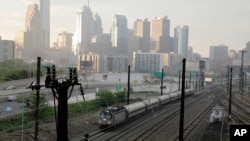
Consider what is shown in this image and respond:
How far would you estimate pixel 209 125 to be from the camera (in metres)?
48.4

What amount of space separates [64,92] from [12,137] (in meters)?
17.1

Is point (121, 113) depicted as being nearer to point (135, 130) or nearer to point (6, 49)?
point (135, 130)

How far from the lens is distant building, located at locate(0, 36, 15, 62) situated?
6992 inches

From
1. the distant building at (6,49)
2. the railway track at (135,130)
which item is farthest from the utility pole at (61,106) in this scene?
the distant building at (6,49)

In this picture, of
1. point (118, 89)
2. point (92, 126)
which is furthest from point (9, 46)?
point (92, 126)

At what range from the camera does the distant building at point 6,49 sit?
177587 millimetres

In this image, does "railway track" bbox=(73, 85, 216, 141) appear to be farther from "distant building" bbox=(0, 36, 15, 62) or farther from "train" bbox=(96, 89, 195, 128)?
"distant building" bbox=(0, 36, 15, 62)

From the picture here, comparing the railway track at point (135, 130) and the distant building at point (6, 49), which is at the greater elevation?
the distant building at point (6, 49)

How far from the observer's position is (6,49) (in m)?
183

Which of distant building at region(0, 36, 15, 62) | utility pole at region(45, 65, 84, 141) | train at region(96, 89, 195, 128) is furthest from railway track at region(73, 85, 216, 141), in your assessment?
distant building at region(0, 36, 15, 62)

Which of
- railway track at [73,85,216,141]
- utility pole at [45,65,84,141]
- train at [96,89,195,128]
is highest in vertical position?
utility pole at [45,65,84,141]

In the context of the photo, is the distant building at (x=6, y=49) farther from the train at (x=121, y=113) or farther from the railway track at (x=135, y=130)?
the railway track at (x=135, y=130)

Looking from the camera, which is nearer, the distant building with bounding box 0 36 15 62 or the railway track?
the railway track

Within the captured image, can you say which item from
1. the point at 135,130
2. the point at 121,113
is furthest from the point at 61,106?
the point at 121,113
